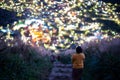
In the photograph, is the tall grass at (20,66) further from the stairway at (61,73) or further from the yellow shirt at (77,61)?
the yellow shirt at (77,61)

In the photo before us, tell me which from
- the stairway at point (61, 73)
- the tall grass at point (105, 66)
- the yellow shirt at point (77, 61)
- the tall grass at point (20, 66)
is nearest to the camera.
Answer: the tall grass at point (105, 66)

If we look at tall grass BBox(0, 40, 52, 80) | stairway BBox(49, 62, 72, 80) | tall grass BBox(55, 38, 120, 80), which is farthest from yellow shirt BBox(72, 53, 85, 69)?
tall grass BBox(0, 40, 52, 80)

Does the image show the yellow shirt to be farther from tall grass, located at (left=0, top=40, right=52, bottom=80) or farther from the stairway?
tall grass, located at (left=0, top=40, right=52, bottom=80)

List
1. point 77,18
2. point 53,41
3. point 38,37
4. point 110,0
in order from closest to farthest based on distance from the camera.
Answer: point 38,37
point 53,41
point 77,18
point 110,0

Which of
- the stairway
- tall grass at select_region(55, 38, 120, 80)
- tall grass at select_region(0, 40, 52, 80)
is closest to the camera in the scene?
tall grass at select_region(55, 38, 120, 80)

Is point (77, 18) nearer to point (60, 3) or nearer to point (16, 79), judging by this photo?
point (60, 3)

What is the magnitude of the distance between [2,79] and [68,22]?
2702 centimetres

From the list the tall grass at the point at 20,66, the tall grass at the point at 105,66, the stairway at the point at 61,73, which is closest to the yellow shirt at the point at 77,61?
the tall grass at the point at 105,66

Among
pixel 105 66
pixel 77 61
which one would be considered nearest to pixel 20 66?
pixel 77 61

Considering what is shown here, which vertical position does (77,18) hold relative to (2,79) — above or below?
below

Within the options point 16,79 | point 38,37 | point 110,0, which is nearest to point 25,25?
point 38,37

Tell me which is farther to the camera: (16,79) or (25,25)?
(25,25)

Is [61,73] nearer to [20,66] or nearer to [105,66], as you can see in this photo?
[20,66]

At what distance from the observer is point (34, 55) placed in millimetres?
19688
